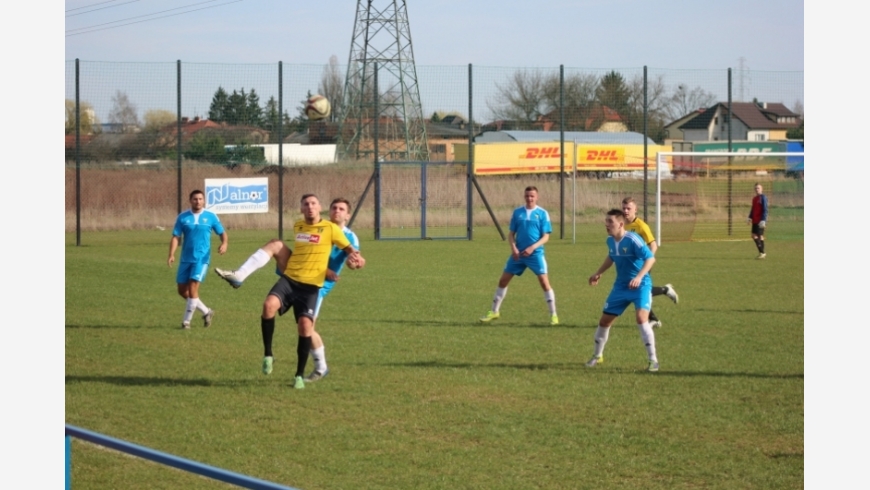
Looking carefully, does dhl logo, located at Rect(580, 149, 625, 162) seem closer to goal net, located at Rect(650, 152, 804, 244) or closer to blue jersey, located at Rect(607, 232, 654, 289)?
goal net, located at Rect(650, 152, 804, 244)

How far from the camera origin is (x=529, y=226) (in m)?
13.1

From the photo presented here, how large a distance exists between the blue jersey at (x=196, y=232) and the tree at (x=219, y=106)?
14680mm

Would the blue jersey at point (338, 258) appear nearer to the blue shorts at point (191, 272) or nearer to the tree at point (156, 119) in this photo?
the blue shorts at point (191, 272)

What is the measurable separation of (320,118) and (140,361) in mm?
17459

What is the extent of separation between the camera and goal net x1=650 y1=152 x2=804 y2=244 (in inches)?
1111

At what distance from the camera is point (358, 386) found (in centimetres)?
900

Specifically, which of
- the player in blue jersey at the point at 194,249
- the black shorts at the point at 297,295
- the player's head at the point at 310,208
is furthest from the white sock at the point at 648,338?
the player in blue jersey at the point at 194,249

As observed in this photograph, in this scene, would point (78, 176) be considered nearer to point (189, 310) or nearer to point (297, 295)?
point (189, 310)

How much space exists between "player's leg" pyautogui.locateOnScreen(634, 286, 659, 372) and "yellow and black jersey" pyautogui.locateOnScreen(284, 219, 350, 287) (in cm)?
268

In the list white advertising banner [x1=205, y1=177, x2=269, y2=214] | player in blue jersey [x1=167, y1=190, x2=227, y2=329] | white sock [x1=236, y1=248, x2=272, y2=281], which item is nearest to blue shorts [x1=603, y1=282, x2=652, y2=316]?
white sock [x1=236, y1=248, x2=272, y2=281]

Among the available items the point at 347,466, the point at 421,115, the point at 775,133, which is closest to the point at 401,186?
the point at 421,115

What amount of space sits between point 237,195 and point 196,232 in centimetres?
1394
